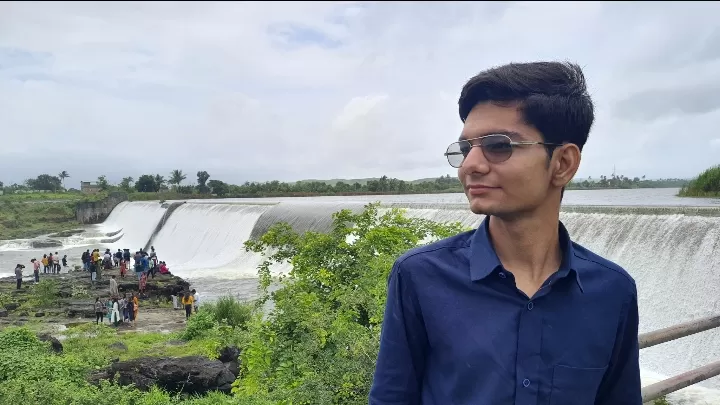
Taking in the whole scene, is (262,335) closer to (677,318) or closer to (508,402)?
(508,402)

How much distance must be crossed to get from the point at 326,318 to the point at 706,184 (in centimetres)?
1938

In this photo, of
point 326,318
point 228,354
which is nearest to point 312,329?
point 326,318

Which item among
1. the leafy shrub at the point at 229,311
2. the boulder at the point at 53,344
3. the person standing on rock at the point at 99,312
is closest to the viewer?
the boulder at the point at 53,344

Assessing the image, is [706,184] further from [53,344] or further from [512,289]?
[512,289]

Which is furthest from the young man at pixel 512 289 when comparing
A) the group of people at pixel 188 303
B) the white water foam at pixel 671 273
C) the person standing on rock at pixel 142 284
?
the person standing on rock at pixel 142 284

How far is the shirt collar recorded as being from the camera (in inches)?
50.1

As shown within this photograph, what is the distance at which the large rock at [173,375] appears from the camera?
8.48 meters

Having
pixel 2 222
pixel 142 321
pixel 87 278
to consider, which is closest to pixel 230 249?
pixel 87 278

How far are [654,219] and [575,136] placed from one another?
429 inches

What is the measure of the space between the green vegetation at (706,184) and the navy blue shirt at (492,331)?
20.7 meters

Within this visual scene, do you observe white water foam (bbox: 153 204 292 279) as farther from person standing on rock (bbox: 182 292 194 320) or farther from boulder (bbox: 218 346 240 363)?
boulder (bbox: 218 346 240 363)

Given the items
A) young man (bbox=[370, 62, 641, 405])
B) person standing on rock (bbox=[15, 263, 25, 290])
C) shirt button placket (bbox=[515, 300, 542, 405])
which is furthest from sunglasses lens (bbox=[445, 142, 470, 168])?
person standing on rock (bbox=[15, 263, 25, 290])

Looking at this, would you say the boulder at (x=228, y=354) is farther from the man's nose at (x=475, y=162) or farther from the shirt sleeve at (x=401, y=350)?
the man's nose at (x=475, y=162)

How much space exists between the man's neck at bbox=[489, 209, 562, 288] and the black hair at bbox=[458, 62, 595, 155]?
0.19m
